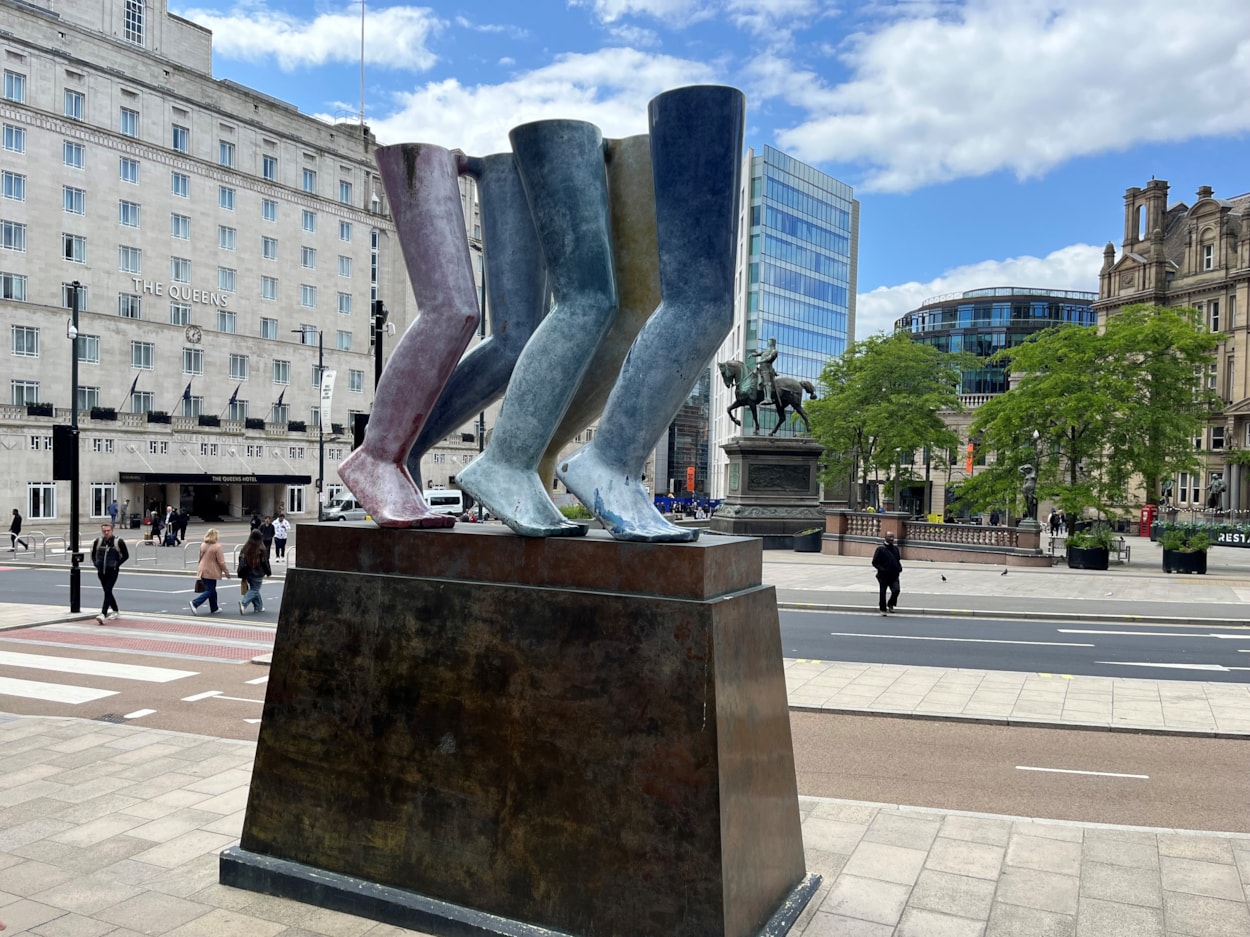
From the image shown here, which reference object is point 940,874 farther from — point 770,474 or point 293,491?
point 293,491

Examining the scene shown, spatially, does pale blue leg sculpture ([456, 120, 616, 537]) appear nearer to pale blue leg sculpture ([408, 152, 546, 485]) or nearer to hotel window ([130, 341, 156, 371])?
pale blue leg sculpture ([408, 152, 546, 485])

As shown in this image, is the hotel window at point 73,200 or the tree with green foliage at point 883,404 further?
the tree with green foliage at point 883,404

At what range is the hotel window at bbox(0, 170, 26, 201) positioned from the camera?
46812 mm

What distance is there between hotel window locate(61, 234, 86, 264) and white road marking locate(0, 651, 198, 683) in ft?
145

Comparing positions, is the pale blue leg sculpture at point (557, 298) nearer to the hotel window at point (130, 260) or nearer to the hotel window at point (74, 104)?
the hotel window at point (130, 260)

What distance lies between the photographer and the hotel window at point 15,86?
4684 cm

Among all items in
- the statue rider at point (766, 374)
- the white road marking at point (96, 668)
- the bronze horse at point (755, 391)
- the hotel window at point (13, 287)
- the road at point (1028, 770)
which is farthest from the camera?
the hotel window at point (13, 287)

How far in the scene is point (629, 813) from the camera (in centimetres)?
430

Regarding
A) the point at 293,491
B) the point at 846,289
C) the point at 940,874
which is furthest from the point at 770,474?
the point at 846,289

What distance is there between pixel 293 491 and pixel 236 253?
607 inches

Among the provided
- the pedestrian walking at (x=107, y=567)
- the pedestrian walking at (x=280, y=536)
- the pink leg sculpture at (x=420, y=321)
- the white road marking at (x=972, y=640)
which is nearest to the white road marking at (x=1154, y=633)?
the white road marking at (x=972, y=640)

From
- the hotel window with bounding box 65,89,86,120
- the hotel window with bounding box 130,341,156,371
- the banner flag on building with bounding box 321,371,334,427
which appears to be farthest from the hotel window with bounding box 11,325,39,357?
the banner flag on building with bounding box 321,371,334,427

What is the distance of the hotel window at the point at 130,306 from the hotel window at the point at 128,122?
8961 millimetres

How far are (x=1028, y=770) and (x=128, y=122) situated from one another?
58.5 meters
